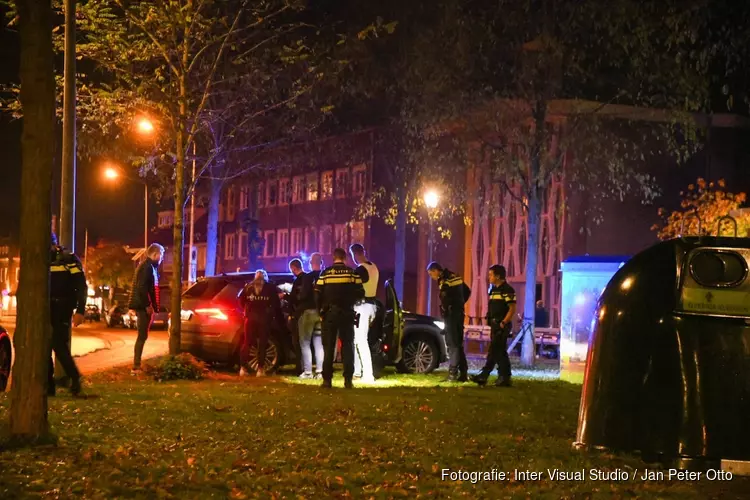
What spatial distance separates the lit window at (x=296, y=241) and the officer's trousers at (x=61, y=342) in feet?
148

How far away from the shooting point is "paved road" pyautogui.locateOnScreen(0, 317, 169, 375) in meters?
17.7

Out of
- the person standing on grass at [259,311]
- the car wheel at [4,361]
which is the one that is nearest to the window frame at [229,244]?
the person standing on grass at [259,311]

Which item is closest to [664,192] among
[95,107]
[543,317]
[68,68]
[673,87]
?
[543,317]

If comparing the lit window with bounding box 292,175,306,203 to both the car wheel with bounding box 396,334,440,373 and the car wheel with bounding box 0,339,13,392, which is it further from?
the car wheel with bounding box 0,339,13,392

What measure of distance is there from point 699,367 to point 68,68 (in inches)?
381

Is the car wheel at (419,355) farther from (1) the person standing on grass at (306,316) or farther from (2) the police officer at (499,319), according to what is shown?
(2) the police officer at (499,319)

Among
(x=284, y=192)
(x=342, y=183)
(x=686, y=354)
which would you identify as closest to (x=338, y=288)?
(x=686, y=354)

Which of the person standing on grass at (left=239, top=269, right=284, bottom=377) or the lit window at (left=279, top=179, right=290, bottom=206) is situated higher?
the lit window at (left=279, top=179, right=290, bottom=206)

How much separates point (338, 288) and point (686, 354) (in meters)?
6.97

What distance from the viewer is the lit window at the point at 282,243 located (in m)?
57.4

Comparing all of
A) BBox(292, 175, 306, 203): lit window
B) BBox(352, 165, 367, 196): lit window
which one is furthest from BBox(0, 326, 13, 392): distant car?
BBox(292, 175, 306, 203): lit window

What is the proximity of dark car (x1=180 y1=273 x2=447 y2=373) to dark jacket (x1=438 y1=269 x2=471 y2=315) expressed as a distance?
716 mm

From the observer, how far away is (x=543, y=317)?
25.8m

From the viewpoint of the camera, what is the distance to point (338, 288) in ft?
41.0
